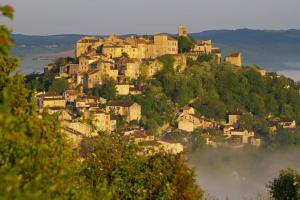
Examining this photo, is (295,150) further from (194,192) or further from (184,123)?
(194,192)

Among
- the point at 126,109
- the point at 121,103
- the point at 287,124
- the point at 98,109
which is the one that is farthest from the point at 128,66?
the point at 287,124

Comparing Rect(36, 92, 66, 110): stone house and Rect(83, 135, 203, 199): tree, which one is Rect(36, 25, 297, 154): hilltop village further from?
Rect(83, 135, 203, 199): tree

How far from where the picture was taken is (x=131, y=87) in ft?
219

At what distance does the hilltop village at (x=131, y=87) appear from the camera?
2432 inches

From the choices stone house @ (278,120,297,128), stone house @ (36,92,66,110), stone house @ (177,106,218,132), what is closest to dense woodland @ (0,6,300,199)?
stone house @ (36,92,66,110)

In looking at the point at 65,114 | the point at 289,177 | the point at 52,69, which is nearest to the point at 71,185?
the point at 289,177

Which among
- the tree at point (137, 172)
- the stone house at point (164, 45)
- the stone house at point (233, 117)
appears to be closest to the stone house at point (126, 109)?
the stone house at point (164, 45)

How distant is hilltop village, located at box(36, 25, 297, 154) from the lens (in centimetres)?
6178

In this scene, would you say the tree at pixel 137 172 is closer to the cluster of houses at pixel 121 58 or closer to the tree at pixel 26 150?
the tree at pixel 26 150

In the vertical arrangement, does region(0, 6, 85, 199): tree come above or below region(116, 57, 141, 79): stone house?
above

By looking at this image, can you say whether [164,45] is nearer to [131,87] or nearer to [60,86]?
[131,87]

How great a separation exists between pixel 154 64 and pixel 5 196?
6182 centimetres

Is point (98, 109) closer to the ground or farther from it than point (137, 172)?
closer to the ground

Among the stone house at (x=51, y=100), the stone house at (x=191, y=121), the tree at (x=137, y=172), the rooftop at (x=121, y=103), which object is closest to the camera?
the tree at (x=137, y=172)
